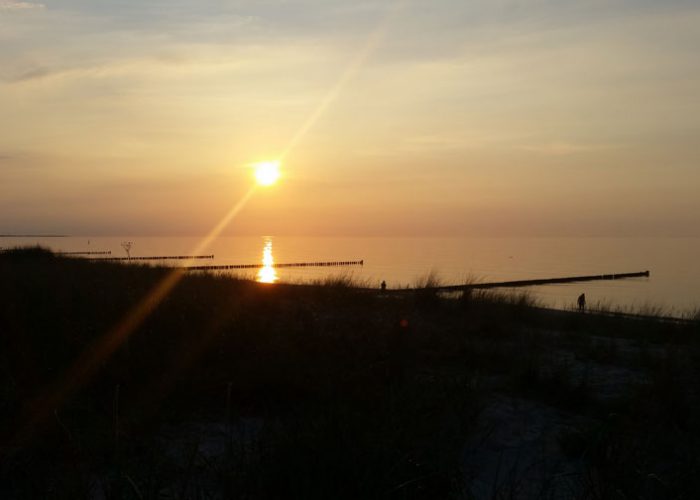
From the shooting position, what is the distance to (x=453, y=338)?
32.3ft

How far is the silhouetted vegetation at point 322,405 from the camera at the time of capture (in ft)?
12.6

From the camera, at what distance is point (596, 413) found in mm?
6441

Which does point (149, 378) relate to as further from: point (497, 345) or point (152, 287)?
point (152, 287)

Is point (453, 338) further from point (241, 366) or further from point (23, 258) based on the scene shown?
point (23, 258)

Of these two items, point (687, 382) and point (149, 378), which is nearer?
point (149, 378)

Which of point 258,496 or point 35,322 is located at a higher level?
point 35,322

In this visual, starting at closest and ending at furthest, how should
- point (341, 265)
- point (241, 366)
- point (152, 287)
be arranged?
1. point (241, 366)
2. point (152, 287)
3. point (341, 265)

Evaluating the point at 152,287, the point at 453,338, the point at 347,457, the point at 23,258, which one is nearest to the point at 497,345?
the point at 453,338

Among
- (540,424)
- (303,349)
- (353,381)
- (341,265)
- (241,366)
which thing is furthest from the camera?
(341,265)

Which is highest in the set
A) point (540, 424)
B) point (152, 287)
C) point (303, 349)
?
point (152, 287)

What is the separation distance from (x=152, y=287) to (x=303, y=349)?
6156mm

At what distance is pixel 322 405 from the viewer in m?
5.30

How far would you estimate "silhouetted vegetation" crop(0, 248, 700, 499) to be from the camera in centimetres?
383

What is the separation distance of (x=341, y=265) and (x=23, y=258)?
Result: 66.0 meters
